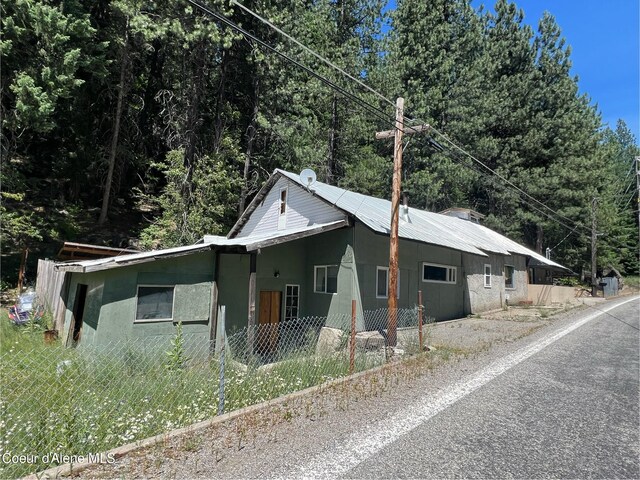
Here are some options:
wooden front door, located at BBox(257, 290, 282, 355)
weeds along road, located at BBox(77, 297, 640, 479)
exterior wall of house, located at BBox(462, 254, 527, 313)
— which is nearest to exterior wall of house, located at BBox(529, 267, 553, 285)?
exterior wall of house, located at BBox(462, 254, 527, 313)

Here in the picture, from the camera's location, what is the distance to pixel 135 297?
32.1ft

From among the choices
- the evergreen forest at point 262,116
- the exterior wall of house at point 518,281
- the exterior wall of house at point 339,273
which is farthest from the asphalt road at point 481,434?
the exterior wall of house at point 518,281

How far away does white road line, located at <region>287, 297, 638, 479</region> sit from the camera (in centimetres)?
384

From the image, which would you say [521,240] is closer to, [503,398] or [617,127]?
[503,398]

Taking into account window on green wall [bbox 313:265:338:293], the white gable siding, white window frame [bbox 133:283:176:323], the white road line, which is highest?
the white gable siding

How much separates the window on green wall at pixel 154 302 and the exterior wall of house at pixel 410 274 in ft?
19.5

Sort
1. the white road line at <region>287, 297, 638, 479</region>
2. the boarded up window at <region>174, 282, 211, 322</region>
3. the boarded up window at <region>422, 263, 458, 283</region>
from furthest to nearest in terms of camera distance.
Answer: the boarded up window at <region>422, 263, 458, 283</region> < the boarded up window at <region>174, 282, 211, 322</region> < the white road line at <region>287, 297, 638, 479</region>

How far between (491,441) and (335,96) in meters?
27.0

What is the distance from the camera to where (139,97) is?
26484mm

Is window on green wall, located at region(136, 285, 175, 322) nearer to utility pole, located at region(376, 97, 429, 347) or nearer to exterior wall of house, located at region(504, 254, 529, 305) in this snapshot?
utility pole, located at region(376, 97, 429, 347)

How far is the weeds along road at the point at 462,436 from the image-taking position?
3840mm

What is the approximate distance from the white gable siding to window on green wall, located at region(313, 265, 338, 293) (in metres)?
1.72

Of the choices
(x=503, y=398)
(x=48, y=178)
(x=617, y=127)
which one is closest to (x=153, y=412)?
(x=503, y=398)

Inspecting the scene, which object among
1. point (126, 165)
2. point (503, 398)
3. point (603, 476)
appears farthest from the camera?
point (126, 165)
